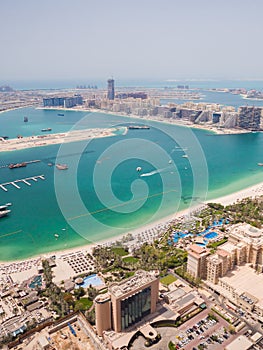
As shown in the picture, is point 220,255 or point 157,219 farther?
point 157,219

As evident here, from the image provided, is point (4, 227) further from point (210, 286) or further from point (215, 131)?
point (215, 131)

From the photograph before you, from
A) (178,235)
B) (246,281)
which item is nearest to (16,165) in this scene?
(178,235)

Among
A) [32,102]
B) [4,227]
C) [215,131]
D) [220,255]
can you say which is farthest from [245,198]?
[32,102]

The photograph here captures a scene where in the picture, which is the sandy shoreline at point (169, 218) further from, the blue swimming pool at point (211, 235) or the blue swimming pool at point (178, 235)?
the blue swimming pool at point (211, 235)

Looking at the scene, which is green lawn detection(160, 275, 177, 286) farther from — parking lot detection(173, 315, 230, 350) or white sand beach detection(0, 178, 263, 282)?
white sand beach detection(0, 178, 263, 282)

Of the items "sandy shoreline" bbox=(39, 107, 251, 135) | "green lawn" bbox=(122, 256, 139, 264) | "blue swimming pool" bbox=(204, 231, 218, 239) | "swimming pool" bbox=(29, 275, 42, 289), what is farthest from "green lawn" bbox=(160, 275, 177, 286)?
"sandy shoreline" bbox=(39, 107, 251, 135)
